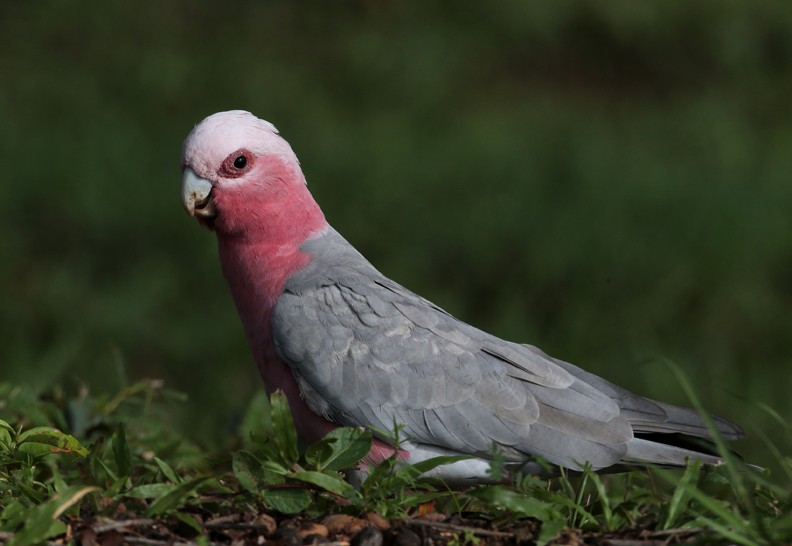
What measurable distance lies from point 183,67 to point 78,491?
8.45 meters

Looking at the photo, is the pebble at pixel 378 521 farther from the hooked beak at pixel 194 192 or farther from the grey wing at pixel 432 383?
the hooked beak at pixel 194 192

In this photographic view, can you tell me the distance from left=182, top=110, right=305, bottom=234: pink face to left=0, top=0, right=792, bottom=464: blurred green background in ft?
3.36

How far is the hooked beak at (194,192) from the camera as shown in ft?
12.9

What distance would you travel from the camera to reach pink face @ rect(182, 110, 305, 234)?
388 cm

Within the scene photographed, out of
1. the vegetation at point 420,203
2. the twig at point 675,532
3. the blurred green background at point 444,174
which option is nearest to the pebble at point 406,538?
the vegetation at point 420,203

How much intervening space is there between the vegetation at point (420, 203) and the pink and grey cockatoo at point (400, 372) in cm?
25

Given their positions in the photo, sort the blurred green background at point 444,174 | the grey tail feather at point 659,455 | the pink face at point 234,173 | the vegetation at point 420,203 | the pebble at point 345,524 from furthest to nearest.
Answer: the blurred green background at point 444,174, the vegetation at point 420,203, the pink face at point 234,173, the grey tail feather at point 659,455, the pebble at point 345,524

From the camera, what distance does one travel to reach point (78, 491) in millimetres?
2805

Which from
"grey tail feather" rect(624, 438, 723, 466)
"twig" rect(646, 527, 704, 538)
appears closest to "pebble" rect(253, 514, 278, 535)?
"twig" rect(646, 527, 704, 538)

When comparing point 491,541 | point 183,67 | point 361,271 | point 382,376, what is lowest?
point 491,541

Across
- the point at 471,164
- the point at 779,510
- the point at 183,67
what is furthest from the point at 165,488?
the point at 183,67

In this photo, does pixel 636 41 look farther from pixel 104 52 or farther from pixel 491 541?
pixel 491 541

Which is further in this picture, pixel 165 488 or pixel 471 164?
pixel 471 164

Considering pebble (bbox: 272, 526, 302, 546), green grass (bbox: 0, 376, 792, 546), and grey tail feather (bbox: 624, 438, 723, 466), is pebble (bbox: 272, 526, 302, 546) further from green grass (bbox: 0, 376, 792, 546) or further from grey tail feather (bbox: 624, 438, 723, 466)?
grey tail feather (bbox: 624, 438, 723, 466)
